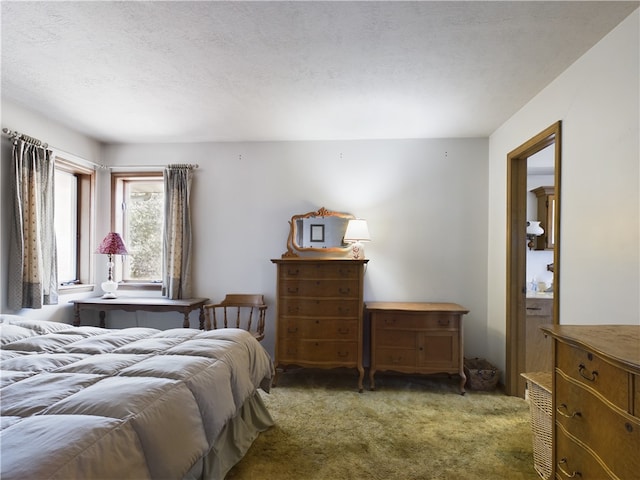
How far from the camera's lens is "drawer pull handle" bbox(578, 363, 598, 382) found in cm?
132

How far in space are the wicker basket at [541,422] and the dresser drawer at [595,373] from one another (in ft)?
1.87

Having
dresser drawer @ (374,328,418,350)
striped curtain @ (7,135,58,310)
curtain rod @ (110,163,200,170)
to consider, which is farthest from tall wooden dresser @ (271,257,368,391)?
striped curtain @ (7,135,58,310)

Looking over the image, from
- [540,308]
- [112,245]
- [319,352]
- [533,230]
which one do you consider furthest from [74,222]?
[533,230]

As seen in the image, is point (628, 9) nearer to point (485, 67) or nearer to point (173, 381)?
point (485, 67)

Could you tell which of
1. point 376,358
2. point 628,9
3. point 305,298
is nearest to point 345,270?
point 305,298

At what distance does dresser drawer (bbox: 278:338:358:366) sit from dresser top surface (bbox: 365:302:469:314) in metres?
0.43

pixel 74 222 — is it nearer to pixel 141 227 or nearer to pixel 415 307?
pixel 141 227

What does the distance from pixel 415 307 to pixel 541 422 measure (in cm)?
147

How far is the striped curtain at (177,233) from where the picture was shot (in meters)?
3.93

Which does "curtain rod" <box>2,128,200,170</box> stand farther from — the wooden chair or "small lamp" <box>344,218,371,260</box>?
"small lamp" <box>344,218,371,260</box>

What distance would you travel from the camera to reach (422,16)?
1835mm

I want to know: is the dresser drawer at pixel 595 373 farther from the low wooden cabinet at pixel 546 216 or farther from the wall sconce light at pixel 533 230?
the low wooden cabinet at pixel 546 216

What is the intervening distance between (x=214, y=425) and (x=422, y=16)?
7.52 feet

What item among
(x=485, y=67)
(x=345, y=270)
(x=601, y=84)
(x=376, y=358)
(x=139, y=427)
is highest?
(x=485, y=67)
